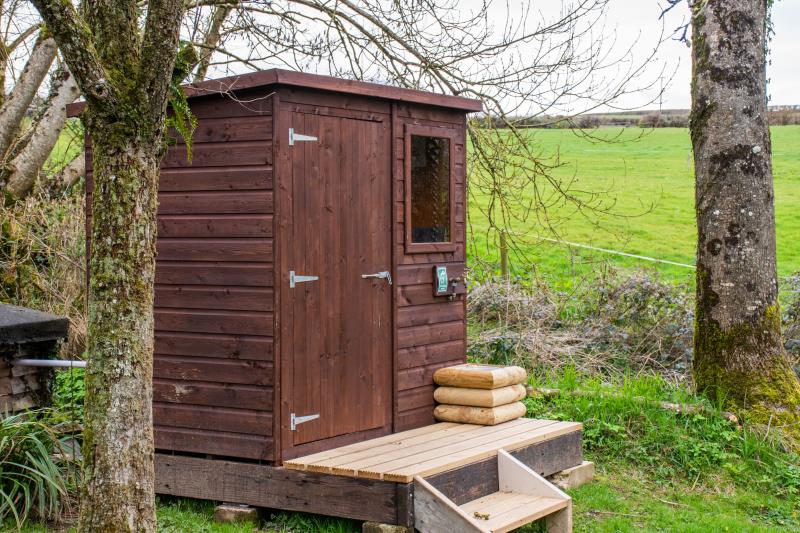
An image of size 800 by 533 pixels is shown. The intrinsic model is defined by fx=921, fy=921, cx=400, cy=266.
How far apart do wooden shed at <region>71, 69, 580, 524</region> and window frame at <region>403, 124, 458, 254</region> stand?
0.02 m

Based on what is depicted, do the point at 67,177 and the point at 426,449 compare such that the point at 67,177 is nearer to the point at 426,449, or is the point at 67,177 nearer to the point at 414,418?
the point at 414,418

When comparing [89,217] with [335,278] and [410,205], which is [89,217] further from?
[410,205]

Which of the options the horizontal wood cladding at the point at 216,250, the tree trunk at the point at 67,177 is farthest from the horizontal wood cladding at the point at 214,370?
the tree trunk at the point at 67,177

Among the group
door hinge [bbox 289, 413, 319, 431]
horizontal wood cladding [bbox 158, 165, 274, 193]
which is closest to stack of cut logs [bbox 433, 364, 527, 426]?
door hinge [bbox 289, 413, 319, 431]

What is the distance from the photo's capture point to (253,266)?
6.20 metres

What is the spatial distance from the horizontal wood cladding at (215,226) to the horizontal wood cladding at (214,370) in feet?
2.84

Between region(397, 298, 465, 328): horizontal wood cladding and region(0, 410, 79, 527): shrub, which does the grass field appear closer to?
region(397, 298, 465, 328): horizontal wood cladding

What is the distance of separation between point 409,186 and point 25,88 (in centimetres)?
497

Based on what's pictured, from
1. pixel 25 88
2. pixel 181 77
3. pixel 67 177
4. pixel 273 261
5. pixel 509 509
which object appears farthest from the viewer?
pixel 67 177

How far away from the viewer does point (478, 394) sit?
24.0ft

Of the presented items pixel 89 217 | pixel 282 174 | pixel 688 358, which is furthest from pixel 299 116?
pixel 688 358

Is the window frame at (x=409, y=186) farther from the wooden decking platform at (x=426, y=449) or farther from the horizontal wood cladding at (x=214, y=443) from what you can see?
the horizontal wood cladding at (x=214, y=443)

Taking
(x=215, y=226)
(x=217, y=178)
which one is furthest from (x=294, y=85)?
(x=215, y=226)

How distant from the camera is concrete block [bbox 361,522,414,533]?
5535 millimetres
